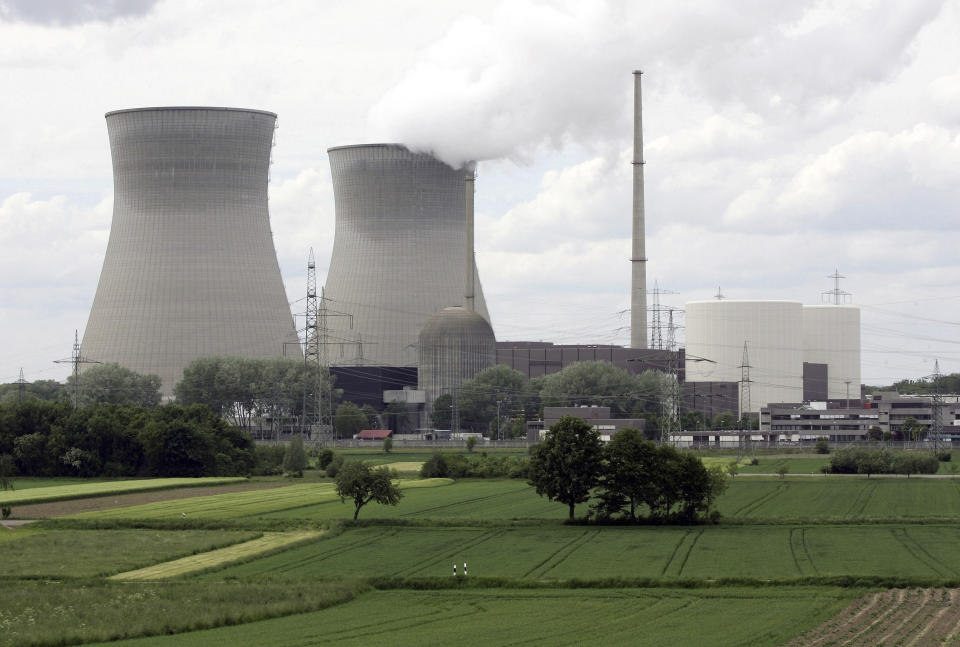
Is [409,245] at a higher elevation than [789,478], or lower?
higher

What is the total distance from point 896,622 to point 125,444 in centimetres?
4352

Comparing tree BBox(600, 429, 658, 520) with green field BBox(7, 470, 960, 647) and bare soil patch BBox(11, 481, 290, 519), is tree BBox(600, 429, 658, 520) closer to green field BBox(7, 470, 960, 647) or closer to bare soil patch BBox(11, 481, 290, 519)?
green field BBox(7, 470, 960, 647)

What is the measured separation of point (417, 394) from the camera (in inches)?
3932

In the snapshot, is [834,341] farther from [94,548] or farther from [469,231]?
[94,548]

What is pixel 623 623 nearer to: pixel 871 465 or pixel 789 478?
pixel 789 478

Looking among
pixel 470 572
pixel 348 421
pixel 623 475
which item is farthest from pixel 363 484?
pixel 348 421

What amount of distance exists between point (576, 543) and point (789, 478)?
73.5ft

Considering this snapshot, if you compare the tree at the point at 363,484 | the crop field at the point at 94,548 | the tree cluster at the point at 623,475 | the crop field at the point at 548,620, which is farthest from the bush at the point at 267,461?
the crop field at the point at 548,620

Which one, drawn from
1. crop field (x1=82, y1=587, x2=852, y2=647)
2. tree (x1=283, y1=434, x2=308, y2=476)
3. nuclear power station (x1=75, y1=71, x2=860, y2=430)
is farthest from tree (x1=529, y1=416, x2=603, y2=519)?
nuclear power station (x1=75, y1=71, x2=860, y2=430)

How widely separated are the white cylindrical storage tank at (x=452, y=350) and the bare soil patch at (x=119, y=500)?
39.9 meters

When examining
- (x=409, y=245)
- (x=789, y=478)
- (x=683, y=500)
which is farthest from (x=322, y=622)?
(x=409, y=245)

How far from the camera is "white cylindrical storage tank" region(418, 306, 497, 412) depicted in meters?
95.1

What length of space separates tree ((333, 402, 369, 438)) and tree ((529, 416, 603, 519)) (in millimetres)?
53630

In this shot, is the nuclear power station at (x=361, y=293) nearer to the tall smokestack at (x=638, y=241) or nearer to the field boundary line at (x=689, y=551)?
the tall smokestack at (x=638, y=241)
